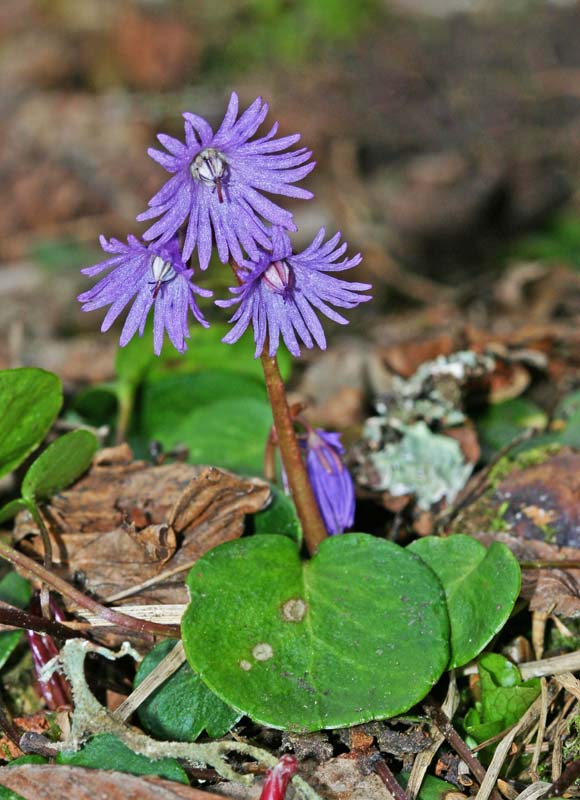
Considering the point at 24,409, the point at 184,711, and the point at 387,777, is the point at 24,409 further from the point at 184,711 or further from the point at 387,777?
the point at 387,777

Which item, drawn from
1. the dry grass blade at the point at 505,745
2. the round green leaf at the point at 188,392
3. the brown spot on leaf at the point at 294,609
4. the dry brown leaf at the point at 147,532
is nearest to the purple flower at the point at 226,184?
the dry brown leaf at the point at 147,532

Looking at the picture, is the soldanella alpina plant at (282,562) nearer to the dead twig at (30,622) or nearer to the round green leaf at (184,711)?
the round green leaf at (184,711)

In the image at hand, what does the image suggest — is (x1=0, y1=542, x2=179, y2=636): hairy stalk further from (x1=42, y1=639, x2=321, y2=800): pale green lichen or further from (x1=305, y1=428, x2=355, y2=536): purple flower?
(x1=305, y1=428, x2=355, y2=536): purple flower

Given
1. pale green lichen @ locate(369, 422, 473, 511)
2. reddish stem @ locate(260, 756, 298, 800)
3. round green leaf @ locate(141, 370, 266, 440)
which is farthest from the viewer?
round green leaf @ locate(141, 370, 266, 440)

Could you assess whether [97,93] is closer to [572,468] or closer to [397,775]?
[572,468]

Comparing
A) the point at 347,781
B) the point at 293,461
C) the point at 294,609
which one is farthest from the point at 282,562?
the point at 347,781

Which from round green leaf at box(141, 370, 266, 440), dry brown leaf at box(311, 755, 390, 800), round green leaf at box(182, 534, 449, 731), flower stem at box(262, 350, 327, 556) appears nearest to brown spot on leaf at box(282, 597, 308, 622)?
round green leaf at box(182, 534, 449, 731)

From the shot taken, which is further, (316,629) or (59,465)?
(59,465)
